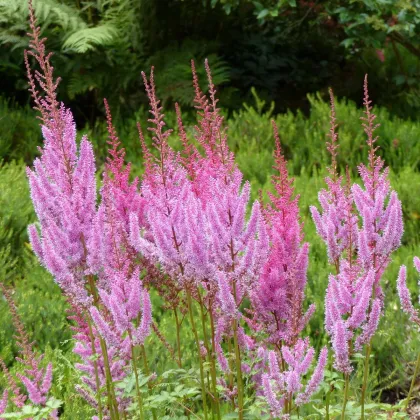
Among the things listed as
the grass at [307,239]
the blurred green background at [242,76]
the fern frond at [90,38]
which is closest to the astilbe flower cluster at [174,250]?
the grass at [307,239]

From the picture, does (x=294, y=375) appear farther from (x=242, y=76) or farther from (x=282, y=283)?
(x=242, y=76)

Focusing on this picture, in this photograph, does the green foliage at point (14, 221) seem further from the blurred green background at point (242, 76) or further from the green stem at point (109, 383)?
the green stem at point (109, 383)

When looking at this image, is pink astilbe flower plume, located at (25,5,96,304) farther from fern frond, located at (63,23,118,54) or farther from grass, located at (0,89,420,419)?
fern frond, located at (63,23,118,54)

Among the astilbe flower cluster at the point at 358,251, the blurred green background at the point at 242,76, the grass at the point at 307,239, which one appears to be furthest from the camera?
the blurred green background at the point at 242,76

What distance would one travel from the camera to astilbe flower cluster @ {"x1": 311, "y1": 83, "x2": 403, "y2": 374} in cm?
165

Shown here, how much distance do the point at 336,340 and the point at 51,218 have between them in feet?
2.50

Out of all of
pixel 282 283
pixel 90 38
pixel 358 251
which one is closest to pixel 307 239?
pixel 282 283

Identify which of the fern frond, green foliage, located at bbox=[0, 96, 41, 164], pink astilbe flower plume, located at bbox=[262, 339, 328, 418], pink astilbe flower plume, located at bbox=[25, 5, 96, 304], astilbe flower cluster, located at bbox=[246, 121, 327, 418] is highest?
the fern frond

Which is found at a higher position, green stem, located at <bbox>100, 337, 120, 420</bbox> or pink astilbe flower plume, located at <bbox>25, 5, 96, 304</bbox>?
pink astilbe flower plume, located at <bbox>25, 5, 96, 304</bbox>

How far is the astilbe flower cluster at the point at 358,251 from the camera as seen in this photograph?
165 cm

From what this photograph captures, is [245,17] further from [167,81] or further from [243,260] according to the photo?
[243,260]

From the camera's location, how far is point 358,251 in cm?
180

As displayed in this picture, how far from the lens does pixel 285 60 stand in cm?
818

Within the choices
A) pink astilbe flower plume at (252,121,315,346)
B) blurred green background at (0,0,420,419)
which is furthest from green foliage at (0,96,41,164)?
pink astilbe flower plume at (252,121,315,346)
